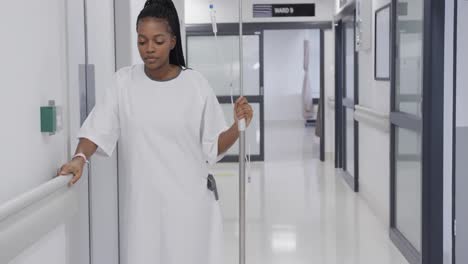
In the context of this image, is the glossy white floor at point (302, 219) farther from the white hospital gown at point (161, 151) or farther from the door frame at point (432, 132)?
the white hospital gown at point (161, 151)

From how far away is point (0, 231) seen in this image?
5.69 ft

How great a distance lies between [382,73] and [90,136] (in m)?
4.08

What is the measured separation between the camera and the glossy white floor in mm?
4711

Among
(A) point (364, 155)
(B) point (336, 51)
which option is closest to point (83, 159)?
(A) point (364, 155)

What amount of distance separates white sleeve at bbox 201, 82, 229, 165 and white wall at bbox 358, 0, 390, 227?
3443 mm

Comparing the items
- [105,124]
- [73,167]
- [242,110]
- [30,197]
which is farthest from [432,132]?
[30,197]

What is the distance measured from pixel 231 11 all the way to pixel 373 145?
398cm

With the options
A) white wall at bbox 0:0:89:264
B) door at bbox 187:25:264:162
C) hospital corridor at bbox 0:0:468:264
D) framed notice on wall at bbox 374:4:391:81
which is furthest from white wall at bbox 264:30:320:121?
white wall at bbox 0:0:89:264

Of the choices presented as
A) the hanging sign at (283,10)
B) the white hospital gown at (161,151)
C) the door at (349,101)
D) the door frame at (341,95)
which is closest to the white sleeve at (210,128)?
the white hospital gown at (161,151)

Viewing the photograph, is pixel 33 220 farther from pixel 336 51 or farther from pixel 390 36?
pixel 336 51

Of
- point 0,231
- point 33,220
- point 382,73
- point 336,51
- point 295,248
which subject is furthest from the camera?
point 336,51

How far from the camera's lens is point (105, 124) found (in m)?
2.32

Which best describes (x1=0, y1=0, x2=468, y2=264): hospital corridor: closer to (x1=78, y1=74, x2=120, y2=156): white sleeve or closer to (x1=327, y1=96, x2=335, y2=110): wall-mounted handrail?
(x1=78, y1=74, x2=120, y2=156): white sleeve

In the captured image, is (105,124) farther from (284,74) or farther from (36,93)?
(284,74)
